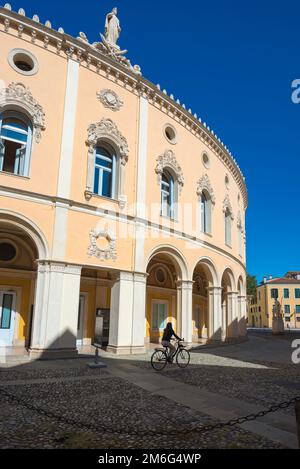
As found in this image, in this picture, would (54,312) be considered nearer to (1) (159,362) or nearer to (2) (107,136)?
(1) (159,362)

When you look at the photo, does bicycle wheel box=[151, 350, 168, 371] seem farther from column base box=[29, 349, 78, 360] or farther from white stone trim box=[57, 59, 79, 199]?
white stone trim box=[57, 59, 79, 199]

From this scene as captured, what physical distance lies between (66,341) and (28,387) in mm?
4594

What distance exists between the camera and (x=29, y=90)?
45.0 feet

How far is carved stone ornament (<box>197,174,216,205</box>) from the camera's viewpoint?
67.0 ft

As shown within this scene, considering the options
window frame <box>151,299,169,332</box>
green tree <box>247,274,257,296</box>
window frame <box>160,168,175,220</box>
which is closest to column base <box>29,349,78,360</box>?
window frame <box>160,168,175,220</box>

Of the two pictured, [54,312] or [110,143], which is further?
[110,143]

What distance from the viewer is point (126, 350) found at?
14.4 metres

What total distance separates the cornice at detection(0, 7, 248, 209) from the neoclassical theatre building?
49mm

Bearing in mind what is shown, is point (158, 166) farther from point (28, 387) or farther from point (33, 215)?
point (28, 387)

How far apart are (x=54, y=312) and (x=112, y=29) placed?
14.0 m

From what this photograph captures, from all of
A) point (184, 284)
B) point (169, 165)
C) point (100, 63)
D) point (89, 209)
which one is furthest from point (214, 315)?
point (100, 63)

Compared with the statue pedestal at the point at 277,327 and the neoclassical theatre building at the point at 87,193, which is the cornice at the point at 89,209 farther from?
the statue pedestal at the point at 277,327
